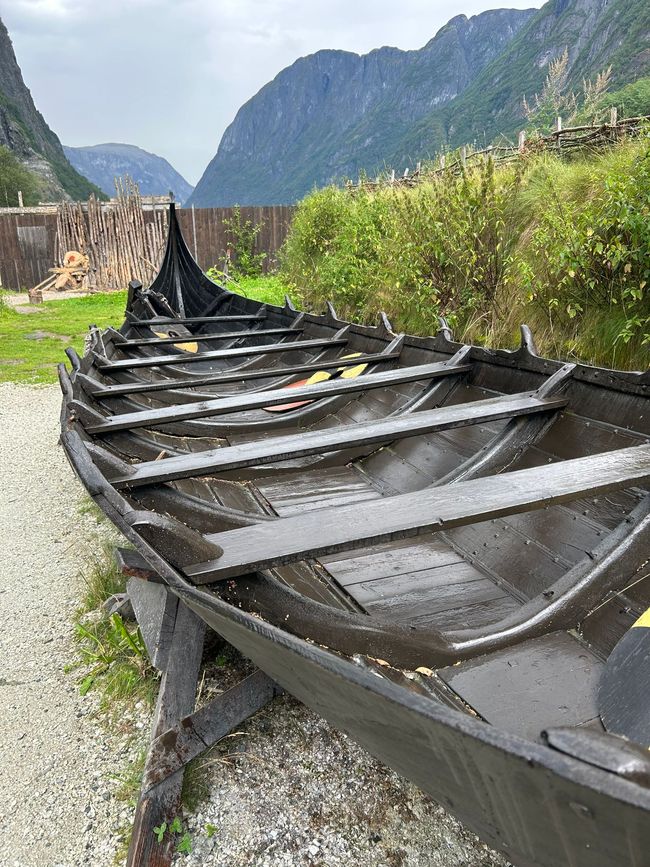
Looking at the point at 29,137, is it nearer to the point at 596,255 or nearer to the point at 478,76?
the point at 596,255

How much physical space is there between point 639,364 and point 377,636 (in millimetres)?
3933

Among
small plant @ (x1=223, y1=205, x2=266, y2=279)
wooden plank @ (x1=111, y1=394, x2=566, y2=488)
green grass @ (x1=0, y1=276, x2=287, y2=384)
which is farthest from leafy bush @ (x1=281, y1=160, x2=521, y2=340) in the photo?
small plant @ (x1=223, y1=205, x2=266, y2=279)

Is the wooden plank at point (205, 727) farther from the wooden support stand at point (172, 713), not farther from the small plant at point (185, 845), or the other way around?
the small plant at point (185, 845)

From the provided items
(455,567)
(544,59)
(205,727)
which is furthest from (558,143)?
(544,59)

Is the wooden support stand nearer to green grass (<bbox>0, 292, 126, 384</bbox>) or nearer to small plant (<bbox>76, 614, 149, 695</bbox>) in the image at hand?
small plant (<bbox>76, 614, 149, 695</bbox>)

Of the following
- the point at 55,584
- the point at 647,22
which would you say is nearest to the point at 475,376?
the point at 55,584

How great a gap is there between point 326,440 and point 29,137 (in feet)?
260

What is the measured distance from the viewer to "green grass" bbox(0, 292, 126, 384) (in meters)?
9.06

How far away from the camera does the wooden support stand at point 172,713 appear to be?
1948mm

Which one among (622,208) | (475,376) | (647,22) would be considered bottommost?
(475,376)

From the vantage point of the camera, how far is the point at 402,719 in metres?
0.89

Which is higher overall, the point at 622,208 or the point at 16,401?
the point at 622,208

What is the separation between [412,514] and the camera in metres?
1.76

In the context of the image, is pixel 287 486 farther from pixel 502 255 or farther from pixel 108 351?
pixel 502 255
